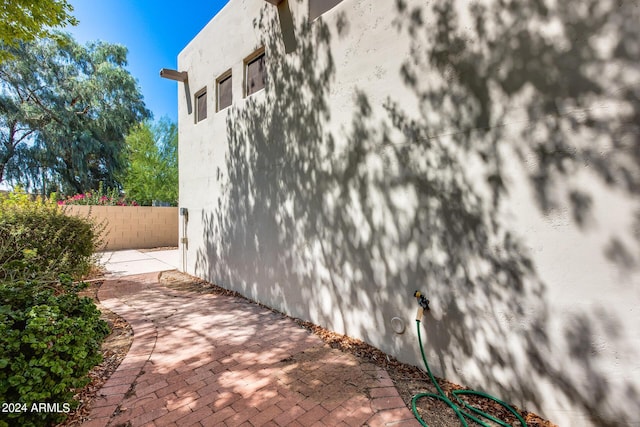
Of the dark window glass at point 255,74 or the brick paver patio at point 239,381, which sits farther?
the dark window glass at point 255,74

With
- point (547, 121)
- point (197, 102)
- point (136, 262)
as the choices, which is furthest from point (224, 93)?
point (136, 262)

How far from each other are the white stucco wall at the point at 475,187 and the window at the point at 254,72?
1.67 ft

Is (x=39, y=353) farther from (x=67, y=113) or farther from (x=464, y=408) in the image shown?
(x=67, y=113)

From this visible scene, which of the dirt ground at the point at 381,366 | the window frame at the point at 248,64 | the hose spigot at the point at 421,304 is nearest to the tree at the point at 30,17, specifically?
the window frame at the point at 248,64

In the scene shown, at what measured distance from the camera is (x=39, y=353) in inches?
83.1

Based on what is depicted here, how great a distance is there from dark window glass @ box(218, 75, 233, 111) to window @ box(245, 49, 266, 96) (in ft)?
2.38

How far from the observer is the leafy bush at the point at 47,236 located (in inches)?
196

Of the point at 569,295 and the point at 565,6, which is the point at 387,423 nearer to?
the point at 569,295

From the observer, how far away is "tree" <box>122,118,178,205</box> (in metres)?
15.9

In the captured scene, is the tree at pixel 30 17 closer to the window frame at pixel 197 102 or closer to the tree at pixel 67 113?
the window frame at pixel 197 102

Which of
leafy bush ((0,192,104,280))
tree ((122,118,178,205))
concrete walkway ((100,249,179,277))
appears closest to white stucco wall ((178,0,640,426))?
leafy bush ((0,192,104,280))

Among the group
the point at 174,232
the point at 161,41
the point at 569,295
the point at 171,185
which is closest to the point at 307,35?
the point at 569,295

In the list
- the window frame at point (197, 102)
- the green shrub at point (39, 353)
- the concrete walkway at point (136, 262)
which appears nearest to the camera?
the green shrub at point (39, 353)

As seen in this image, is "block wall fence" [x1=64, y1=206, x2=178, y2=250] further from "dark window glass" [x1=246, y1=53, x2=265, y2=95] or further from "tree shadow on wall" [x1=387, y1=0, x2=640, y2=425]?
"tree shadow on wall" [x1=387, y1=0, x2=640, y2=425]
